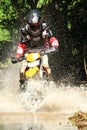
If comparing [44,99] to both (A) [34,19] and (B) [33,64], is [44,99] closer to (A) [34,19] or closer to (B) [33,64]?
(B) [33,64]

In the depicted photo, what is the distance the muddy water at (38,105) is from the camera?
8238 millimetres

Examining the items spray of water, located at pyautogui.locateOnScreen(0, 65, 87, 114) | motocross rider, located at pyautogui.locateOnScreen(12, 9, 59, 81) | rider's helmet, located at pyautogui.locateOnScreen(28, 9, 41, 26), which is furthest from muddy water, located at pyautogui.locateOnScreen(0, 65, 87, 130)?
rider's helmet, located at pyautogui.locateOnScreen(28, 9, 41, 26)

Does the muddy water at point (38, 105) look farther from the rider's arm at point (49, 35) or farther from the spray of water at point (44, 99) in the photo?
the rider's arm at point (49, 35)

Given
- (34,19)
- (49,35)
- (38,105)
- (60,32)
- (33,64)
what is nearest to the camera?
(38,105)

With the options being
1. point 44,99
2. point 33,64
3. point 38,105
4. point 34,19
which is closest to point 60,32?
point 34,19

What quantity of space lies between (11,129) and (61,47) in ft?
33.7

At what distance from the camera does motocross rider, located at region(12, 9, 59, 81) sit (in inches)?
468

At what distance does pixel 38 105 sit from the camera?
11.3m

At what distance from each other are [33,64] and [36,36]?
928 millimetres

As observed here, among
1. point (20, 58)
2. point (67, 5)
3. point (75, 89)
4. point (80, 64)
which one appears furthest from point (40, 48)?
point (80, 64)

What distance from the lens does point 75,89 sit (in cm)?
1434

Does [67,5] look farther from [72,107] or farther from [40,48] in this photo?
[72,107]

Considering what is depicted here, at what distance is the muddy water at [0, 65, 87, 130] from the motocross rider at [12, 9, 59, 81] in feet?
2.15

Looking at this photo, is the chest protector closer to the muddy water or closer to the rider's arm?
the rider's arm
